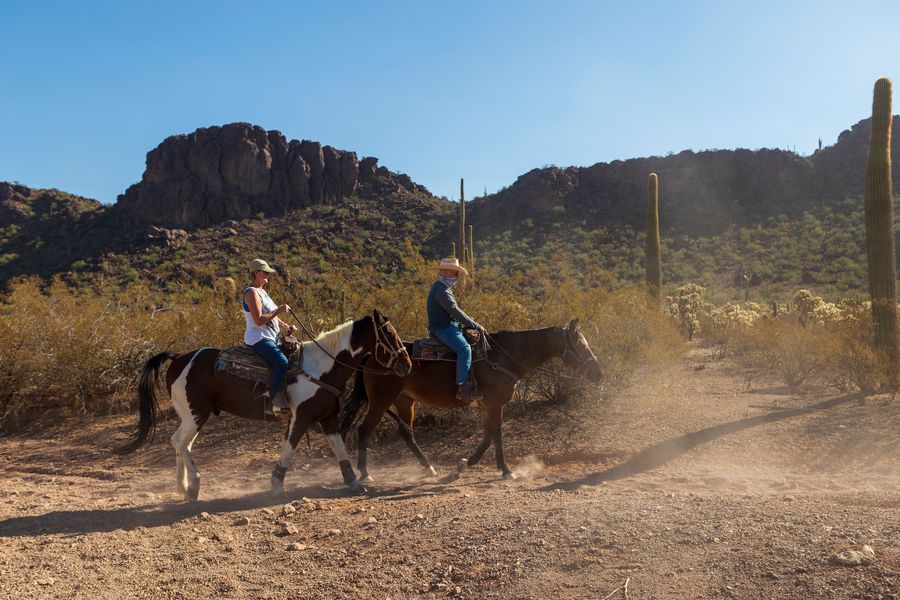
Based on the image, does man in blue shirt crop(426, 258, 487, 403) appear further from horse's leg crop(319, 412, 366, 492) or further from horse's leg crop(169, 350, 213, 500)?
horse's leg crop(169, 350, 213, 500)

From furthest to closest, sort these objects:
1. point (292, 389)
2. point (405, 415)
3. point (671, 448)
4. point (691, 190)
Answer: point (691, 190) → point (671, 448) → point (405, 415) → point (292, 389)

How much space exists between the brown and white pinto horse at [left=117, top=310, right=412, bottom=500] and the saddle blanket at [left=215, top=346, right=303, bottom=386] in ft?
0.33

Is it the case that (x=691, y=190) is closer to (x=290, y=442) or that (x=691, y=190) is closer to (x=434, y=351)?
(x=434, y=351)

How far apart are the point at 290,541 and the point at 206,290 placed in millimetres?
9993

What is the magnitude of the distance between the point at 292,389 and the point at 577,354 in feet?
11.8

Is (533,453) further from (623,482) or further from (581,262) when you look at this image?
(581,262)

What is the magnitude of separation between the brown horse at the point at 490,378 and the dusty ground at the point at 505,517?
62 cm

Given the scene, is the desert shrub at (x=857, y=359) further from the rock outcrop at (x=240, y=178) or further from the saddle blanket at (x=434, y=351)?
the rock outcrop at (x=240, y=178)

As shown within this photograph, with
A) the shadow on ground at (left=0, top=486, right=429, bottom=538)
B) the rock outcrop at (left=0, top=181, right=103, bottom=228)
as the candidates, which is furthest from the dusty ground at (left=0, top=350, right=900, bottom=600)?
the rock outcrop at (left=0, top=181, right=103, bottom=228)

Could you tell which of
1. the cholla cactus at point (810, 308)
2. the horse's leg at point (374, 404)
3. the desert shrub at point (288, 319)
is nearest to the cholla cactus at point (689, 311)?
the cholla cactus at point (810, 308)

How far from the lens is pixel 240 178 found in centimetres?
5800

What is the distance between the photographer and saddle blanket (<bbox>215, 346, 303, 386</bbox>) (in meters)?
7.39

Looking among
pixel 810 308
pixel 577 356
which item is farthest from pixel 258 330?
pixel 810 308

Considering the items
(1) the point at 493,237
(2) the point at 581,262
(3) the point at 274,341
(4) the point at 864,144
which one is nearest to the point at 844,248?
(2) the point at 581,262
